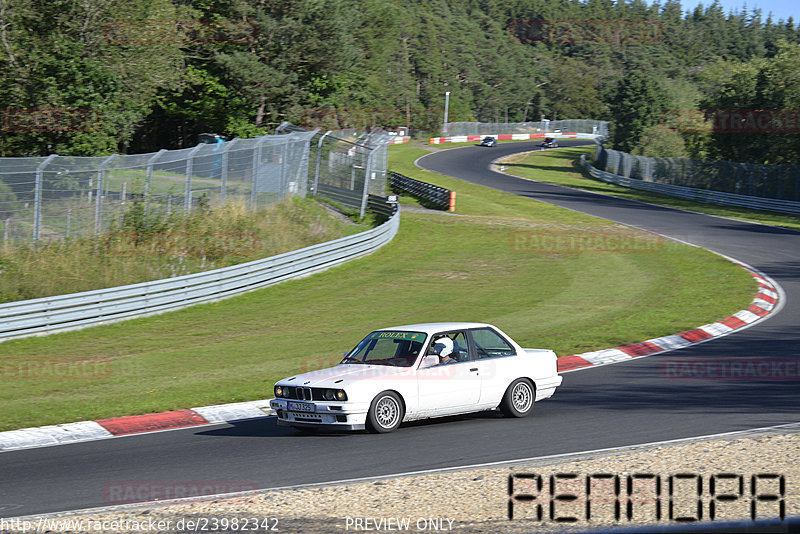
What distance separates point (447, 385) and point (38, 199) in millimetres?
11716

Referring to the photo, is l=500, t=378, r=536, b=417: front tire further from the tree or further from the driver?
the tree

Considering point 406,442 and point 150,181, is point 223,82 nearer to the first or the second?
point 150,181

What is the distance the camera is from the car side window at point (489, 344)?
34.9ft

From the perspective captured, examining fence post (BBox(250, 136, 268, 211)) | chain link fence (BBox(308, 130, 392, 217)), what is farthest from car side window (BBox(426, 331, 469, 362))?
chain link fence (BBox(308, 130, 392, 217))

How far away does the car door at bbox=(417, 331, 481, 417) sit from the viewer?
991cm

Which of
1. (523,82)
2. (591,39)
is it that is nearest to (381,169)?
(523,82)

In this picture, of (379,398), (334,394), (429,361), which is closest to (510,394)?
(429,361)

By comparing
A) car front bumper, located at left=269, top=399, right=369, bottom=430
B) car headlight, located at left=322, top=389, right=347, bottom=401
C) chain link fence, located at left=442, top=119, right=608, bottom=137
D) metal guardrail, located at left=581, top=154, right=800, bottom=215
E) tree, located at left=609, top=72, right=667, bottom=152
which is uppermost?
tree, located at left=609, top=72, right=667, bottom=152

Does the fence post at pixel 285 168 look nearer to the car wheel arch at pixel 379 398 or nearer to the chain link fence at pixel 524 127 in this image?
the car wheel arch at pixel 379 398

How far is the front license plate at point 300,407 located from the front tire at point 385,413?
670mm

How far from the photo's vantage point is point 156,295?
60.8ft

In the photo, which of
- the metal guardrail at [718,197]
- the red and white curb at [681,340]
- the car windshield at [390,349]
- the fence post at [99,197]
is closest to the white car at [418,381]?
the car windshield at [390,349]

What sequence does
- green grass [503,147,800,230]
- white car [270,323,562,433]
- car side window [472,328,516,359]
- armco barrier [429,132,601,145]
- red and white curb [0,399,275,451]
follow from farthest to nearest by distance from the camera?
armco barrier [429,132,601,145]
green grass [503,147,800,230]
car side window [472,328,516,359]
red and white curb [0,399,275,451]
white car [270,323,562,433]

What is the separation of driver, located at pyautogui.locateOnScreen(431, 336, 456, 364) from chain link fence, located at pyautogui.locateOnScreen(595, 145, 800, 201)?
3819 centimetres
